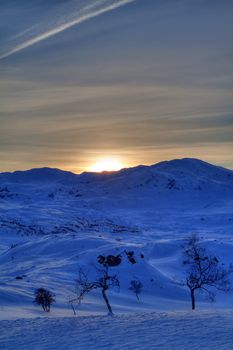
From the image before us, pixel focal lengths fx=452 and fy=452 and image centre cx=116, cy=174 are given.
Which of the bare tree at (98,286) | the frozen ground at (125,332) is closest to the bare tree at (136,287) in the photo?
the bare tree at (98,286)

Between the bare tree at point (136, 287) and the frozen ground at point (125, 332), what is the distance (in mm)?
20925

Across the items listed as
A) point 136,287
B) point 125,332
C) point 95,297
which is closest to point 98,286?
point 125,332

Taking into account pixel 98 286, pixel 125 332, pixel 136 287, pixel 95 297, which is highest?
pixel 98 286

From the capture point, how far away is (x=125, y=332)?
25.3 metres

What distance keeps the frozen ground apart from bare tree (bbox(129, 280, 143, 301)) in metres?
20.9

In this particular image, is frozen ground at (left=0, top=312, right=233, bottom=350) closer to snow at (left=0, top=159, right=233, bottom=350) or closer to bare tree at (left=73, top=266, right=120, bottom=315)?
snow at (left=0, top=159, right=233, bottom=350)

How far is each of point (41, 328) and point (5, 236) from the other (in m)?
75.5

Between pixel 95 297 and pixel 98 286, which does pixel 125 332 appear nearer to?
pixel 98 286

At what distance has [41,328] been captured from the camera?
87.5 ft

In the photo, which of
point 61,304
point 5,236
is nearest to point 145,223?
point 5,236

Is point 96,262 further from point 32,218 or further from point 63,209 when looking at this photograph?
point 63,209

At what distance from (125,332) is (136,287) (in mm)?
25589

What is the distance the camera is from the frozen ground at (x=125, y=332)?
22.8 metres

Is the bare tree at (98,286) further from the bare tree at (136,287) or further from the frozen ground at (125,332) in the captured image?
the frozen ground at (125,332)
